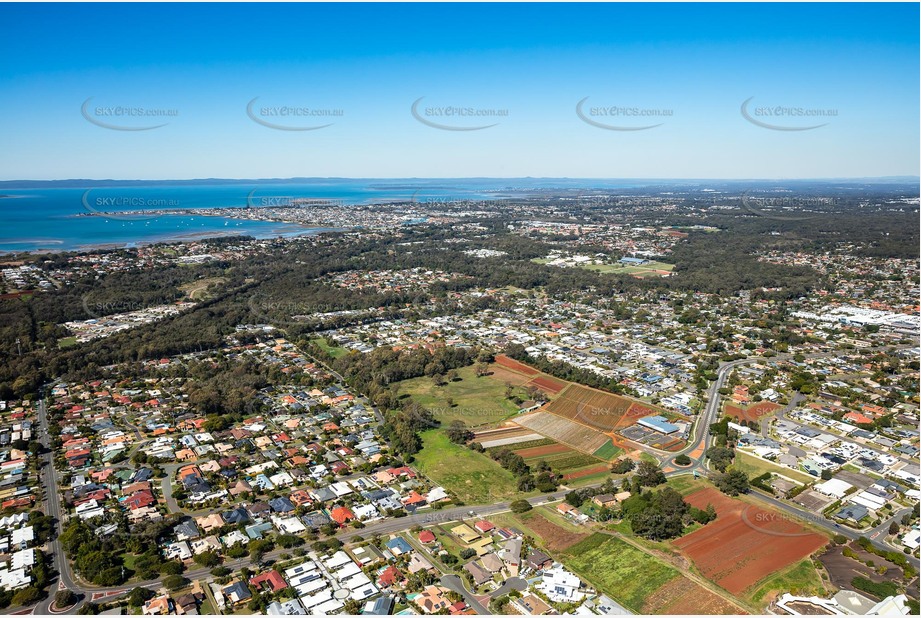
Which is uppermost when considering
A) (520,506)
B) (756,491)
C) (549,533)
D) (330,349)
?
(330,349)

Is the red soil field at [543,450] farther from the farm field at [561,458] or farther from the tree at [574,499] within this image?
the tree at [574,499]

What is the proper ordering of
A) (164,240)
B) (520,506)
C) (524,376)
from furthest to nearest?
(164,240) → (524,376) → (520,506)

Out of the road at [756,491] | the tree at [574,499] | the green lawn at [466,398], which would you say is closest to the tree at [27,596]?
the tree at [574,499]

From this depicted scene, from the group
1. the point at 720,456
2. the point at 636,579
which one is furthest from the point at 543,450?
the point at 636,579

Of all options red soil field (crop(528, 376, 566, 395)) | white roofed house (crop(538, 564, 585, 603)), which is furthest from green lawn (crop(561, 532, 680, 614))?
red soil field (crop(528, 376, 566, 395))

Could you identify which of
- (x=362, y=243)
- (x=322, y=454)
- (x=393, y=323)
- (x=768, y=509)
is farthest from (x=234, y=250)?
(x=768, y=509)

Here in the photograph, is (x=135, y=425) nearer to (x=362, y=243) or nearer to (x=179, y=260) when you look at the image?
(x=179, y=260)

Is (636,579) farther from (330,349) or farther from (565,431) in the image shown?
(330,349)
